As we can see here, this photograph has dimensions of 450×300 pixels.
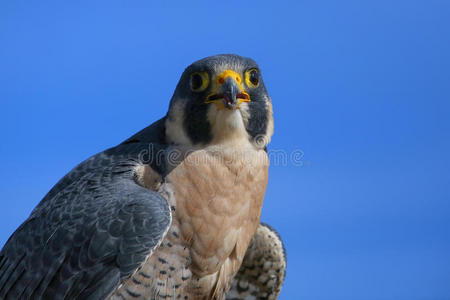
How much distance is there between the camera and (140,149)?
4.11 m

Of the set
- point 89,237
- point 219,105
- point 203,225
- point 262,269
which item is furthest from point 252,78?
point 262,269

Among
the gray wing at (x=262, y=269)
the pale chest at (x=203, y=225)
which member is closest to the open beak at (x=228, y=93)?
the pale chest at (x=203, y=225)

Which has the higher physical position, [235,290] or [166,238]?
[235,290]

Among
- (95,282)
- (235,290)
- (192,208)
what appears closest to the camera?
(95,282)

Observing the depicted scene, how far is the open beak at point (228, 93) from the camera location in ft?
12.5

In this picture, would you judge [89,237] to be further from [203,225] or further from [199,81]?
[199,81]

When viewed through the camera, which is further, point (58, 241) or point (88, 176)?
point (88, 176)

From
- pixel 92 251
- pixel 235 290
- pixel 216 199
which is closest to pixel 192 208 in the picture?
pixel 216 199

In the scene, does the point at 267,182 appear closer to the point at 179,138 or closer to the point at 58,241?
the point at 179,138

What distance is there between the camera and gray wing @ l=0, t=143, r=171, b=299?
145 inches

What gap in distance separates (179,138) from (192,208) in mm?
480

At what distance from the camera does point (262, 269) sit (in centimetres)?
527

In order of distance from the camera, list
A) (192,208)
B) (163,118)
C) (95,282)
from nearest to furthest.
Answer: (95,282), (192,208), (163,118)

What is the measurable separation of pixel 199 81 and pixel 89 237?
1.21 m
